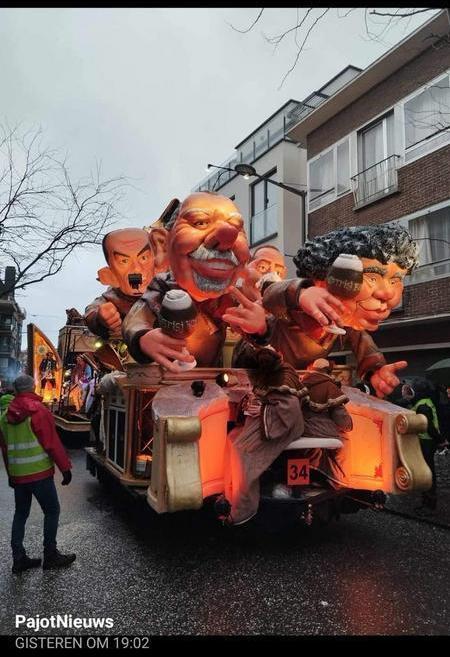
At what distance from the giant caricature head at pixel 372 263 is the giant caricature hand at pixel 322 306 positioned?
149 mm

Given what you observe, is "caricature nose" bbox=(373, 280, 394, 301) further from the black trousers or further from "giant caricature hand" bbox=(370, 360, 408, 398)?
Result: the black trousers

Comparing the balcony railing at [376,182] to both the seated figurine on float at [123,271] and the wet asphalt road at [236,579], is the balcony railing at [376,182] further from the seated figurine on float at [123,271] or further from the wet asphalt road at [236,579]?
the wet asphalt road at [236,579]

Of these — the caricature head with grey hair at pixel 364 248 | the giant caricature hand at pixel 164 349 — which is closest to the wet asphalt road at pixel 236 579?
the giant caricature hand at pixel 164 349

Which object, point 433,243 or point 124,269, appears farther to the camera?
point 433,243

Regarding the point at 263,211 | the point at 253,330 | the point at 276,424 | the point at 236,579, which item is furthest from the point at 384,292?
the point at 263,211

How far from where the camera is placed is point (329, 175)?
15305mm

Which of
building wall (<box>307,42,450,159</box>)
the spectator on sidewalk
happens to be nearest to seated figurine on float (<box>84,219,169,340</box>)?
the spectator on sidewalk

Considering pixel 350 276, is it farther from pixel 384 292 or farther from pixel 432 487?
pixel 432 487

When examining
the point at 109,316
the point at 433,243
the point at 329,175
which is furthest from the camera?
the point at 329,175

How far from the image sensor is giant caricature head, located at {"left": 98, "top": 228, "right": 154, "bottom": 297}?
18.9 feet

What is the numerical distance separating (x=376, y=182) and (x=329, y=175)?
7.32 ft

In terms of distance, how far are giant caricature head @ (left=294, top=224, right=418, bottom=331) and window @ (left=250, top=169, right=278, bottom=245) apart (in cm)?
1337

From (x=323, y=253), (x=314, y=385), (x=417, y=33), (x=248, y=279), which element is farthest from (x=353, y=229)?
(x=417, y=33)

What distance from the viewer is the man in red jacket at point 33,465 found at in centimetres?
402
